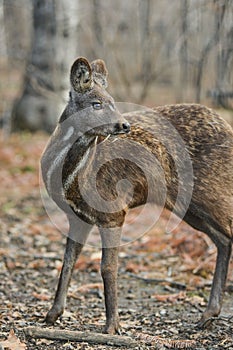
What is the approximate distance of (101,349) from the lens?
5.02 metres

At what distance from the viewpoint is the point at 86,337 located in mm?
5137

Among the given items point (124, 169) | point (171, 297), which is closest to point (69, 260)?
point (124, 169)

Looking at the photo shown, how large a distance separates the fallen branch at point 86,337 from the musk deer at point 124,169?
0.35 m

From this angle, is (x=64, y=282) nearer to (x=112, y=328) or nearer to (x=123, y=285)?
(x=112, y=328)

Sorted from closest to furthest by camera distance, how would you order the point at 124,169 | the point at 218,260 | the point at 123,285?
the point at 124,169 < the point at 218,260 < the point at 123,285

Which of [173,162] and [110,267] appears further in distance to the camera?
[173,162]

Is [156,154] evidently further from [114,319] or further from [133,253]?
[133,253]

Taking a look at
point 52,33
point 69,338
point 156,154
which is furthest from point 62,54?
point 69,338

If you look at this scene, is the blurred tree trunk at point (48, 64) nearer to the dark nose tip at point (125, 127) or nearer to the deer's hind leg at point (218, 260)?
the deer's hind leg at point (218, 260)

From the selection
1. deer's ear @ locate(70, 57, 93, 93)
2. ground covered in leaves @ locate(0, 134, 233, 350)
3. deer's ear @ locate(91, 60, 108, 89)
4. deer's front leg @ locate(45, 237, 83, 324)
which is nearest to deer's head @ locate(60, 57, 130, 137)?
deer's ear @ locate(70, 57, 93, 93)

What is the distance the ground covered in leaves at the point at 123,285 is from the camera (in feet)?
18.2

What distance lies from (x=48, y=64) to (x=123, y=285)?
8.72 metres

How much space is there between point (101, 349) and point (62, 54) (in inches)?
426

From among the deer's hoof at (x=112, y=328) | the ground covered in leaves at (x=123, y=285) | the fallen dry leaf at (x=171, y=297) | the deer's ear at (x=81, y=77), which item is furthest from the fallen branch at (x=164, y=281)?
the deer's ear at (x=81, y=77)
